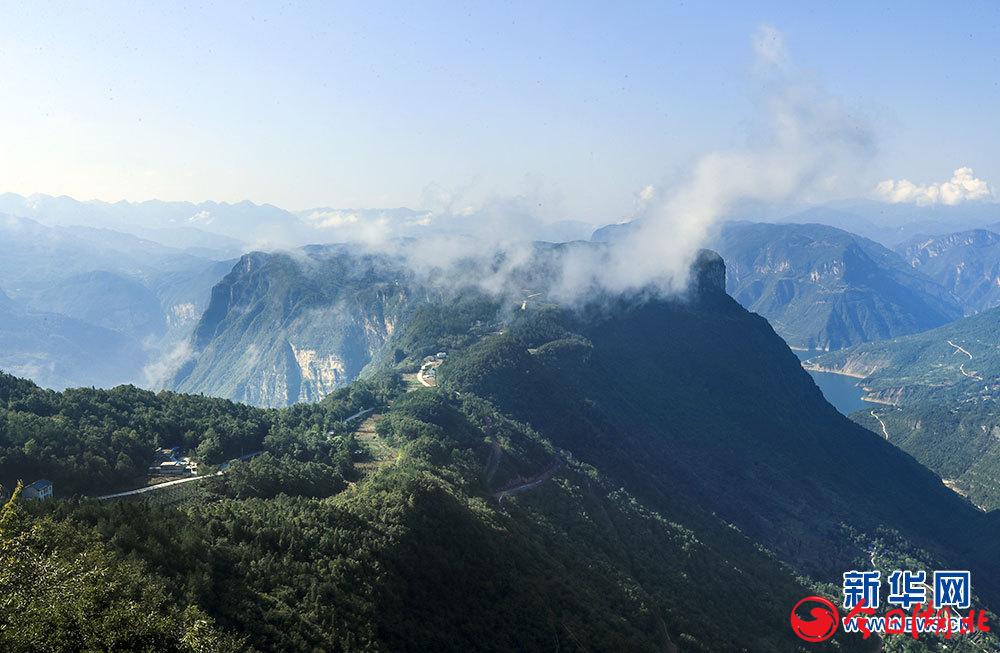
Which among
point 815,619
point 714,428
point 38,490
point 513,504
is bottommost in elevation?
point 815,619

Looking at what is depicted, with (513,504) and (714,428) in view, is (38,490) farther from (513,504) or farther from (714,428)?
(714,428)

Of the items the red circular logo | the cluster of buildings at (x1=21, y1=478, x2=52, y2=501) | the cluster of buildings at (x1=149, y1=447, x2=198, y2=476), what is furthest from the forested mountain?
the cluster of buildings at (x1=21, y1=478, x2=52, y2=501)

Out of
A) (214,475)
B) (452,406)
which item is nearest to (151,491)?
(214,475)

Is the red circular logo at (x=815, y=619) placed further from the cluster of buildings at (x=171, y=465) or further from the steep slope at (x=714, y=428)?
the cluster of buildings at (x=171, y=465)

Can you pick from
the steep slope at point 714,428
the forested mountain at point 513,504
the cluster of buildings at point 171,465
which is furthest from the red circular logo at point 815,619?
the cluster of buildings at point 171,465

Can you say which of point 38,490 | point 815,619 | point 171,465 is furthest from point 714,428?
point 38,490

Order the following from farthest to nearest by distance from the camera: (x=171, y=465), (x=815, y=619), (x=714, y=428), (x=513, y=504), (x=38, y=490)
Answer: (x=714, y=428) < (x=815, y=619) < (x=513, y=504) < (x=171, y=465) < (x=38, y=490)

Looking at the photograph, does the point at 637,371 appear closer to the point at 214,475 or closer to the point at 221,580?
the point at 214,475
